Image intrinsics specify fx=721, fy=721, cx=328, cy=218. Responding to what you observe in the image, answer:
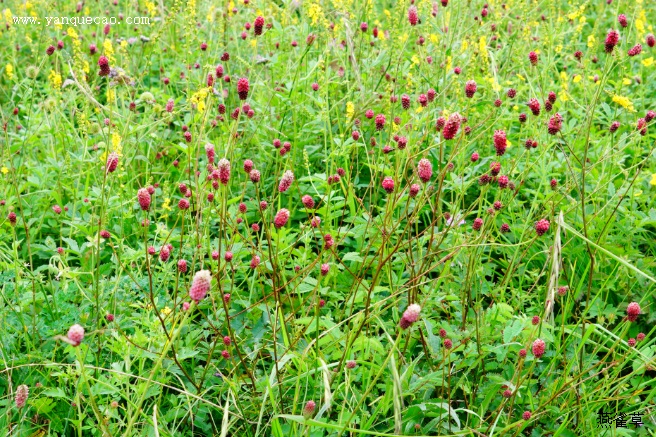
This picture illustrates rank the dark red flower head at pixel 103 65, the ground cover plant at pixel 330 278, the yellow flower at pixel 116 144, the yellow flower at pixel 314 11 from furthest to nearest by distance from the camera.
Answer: the yellow flower at pixel 314 11
the yellow flower at pixel 116 144
the dark red flower head at pixel 103 65
the ground cover plant at pixel 330 278

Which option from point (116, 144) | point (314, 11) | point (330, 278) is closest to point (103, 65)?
point (116, 144)

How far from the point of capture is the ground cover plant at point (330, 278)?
74.9 inches

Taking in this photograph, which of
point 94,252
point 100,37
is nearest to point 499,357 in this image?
point 94,252

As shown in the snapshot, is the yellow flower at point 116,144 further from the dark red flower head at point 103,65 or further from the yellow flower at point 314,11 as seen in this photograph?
the yellow flower at point 314,11

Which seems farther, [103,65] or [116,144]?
[116,144]

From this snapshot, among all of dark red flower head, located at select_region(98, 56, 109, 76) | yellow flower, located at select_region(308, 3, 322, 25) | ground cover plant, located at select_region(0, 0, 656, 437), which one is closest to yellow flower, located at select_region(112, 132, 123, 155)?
ground cover plant, located at select_region(0, 0, 656, 437)

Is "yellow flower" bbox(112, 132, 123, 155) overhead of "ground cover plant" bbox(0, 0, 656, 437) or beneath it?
overhead

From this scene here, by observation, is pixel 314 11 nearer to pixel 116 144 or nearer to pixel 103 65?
pixel 116 144

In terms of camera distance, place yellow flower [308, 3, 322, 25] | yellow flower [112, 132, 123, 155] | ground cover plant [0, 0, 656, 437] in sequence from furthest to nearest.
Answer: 1. yellow flower [308, 3, 322, 25]
2. yellow flower [112, 132, 123, 155]
3. ground cover plant [0, 0, 656, 437]

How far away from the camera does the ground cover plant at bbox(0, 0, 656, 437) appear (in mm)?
1901

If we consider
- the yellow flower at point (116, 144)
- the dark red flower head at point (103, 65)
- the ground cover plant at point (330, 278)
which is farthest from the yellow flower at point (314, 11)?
the dark red flower head at point (103, 65)

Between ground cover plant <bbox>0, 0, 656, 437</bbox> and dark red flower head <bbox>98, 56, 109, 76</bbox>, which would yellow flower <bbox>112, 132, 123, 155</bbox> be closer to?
ground cover plant <bbox>0, 0, 656, 437</bbox>

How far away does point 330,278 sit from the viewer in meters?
2.43

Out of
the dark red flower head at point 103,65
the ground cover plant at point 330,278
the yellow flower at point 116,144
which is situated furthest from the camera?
the yellow flower at point 116,144
